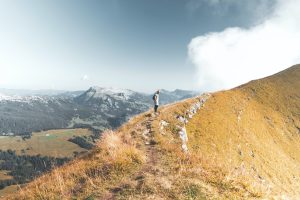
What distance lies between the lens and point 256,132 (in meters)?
63.8

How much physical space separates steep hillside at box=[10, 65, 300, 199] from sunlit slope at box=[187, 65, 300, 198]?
9.4 inches

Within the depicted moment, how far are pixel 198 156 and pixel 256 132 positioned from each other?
2030 inches

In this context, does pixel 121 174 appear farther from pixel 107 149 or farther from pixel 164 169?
pixel 107 149

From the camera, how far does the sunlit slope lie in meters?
45.0

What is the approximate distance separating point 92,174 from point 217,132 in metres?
38.6

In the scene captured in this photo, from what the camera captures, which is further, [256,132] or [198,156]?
[256,132]

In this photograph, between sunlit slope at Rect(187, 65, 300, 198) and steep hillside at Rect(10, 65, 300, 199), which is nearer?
steep hillside at Rect(10, 65, 300, 199)

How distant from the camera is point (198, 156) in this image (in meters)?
17.5

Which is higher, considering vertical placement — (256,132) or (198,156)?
(198,156)

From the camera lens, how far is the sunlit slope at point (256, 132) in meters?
45.0

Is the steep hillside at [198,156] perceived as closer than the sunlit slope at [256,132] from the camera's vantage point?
Yes

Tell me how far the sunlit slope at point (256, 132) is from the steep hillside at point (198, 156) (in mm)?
237

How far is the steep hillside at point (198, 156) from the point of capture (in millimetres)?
13016

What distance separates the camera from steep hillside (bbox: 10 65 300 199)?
13.0 metres
